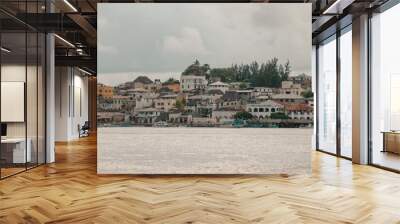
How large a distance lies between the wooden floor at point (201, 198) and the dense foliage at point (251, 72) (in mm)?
1697

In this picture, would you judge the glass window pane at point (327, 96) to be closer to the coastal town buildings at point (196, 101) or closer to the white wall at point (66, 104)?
the coastal town buildings at point (196, 101)

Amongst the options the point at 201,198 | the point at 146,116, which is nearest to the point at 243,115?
the point at 146,116

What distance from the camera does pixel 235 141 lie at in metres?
6.77

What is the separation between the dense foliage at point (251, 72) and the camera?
6.84 m

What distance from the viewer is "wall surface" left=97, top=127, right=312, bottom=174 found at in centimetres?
675

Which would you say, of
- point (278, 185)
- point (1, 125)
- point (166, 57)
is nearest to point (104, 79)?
point (166, 57)

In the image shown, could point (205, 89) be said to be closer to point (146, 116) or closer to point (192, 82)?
point (192, 82)

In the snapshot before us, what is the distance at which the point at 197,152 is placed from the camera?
22.2ft

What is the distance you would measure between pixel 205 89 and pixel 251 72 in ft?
2.84

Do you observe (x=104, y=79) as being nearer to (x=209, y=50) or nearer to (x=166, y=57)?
(x=166, y=57)

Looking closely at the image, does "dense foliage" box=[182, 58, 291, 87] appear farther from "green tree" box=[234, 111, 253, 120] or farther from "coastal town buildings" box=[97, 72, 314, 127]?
"green tree" box=[234, 111, 253, 120]

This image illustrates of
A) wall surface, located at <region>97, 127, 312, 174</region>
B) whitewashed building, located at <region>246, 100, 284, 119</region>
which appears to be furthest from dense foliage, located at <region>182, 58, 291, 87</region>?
wall surface, located at <region>97, 127, 312, 174</region>

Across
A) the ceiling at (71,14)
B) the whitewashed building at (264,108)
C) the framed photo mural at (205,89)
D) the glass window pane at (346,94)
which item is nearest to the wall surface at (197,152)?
the framed photo mural at (205,89)

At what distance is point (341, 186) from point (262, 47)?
2685 mm
